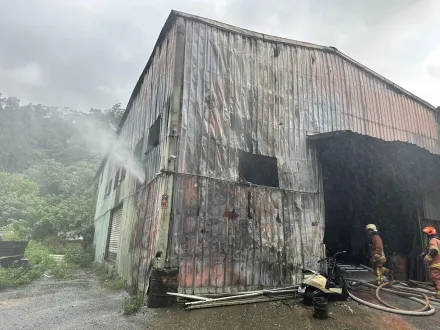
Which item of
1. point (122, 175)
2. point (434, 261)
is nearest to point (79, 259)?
point (122, 175)

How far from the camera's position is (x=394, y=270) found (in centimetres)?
1001

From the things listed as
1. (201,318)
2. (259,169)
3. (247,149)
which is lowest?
(201,318)

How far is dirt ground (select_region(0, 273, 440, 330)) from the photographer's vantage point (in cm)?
494

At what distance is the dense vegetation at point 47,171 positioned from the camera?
20.3 m

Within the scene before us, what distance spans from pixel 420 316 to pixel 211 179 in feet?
16.9

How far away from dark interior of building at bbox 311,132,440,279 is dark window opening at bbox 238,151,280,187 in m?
1.94

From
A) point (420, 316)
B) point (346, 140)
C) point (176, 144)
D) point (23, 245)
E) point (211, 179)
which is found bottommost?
point (420, 316)

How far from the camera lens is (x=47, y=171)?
115 ft

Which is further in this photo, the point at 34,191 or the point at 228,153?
the point at 34,191

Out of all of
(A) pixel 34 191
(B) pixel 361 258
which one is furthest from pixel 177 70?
(A) pixel 34 191

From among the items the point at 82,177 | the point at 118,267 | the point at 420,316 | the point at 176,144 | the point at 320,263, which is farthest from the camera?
the point at 82,177

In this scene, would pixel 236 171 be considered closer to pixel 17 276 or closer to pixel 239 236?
pixel 239 236

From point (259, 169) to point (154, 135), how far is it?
3169mm

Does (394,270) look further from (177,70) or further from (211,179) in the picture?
(177,70)
